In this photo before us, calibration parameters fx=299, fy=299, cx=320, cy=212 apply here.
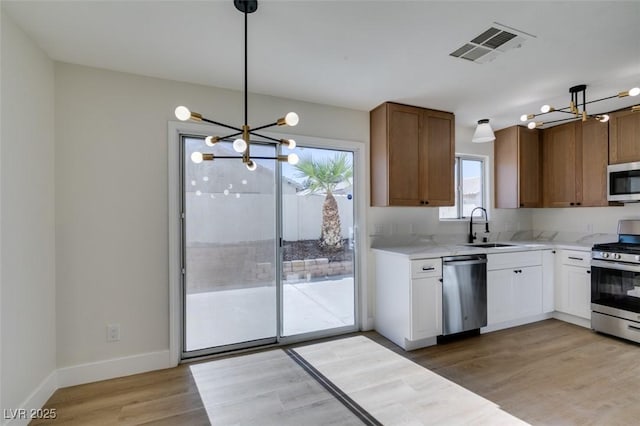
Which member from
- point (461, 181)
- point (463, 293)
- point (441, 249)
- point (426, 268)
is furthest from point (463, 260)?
point (461, 181)

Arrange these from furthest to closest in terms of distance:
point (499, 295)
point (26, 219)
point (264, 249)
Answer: point (499, 295) → point (264, 249) → point (26, 219)

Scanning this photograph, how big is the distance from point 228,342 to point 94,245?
1.52m

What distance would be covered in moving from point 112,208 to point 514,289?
4362mm

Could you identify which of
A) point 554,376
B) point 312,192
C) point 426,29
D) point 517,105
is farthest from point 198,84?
point 554,376

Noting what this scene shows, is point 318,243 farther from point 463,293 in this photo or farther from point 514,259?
point 514,259

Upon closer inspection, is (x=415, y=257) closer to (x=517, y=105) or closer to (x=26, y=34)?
(x=517, y=105)

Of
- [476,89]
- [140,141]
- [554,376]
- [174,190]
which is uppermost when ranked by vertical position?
[476,89]

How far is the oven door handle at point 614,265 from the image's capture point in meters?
3.12

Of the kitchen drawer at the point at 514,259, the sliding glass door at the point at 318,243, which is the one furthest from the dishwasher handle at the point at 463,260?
the sliding glass door at the point at 318,243

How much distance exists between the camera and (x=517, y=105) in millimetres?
3459

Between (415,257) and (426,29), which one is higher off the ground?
(426,29)

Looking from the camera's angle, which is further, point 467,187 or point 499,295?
point 467,187

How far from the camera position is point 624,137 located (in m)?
3.50

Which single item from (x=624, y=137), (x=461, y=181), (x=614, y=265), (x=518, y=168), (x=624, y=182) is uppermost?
(x=624, y=137)
